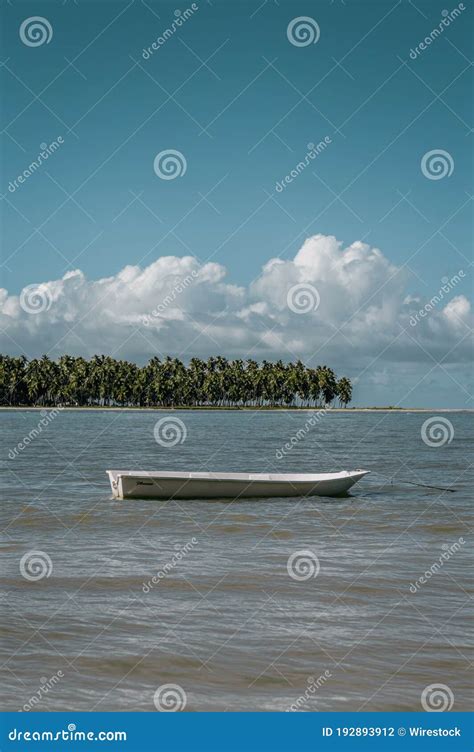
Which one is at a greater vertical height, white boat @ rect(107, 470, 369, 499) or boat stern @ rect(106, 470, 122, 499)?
white boat @ rect(107, 470, 369, 499)

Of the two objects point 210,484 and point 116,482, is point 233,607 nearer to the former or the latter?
point 210,484

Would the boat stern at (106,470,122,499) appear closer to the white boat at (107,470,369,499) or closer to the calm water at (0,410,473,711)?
the white boat at (107,470,369,499)

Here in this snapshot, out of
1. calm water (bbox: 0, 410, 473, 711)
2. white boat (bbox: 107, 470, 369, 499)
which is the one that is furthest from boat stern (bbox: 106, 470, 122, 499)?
calm water (bbox: 0, 410, 473, 711)

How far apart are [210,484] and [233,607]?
16413 millimetres

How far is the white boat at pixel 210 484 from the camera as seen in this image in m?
31.7

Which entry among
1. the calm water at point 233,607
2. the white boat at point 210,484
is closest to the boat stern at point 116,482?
the white boat at point 210,484

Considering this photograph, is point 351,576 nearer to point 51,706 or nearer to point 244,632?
point 244,632

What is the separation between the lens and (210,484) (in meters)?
32.0

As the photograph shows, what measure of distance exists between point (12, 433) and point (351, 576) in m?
83.9

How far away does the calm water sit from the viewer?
11531 mm

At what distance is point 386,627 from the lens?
14.5 metres

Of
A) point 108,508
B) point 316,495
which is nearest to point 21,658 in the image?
point 108,508

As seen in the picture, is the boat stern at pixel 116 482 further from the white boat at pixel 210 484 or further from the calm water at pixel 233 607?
the calm water at pixel 233 607

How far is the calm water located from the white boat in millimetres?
549
